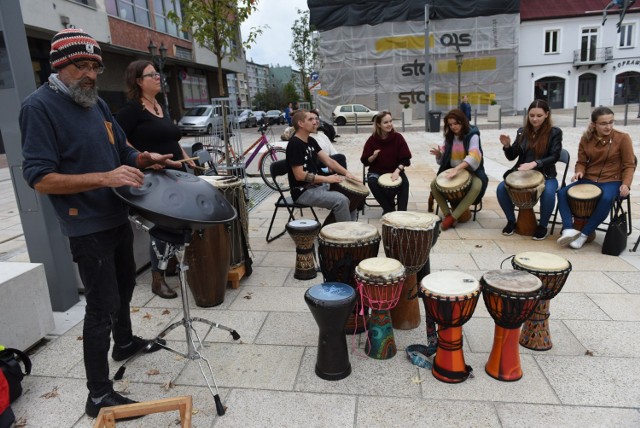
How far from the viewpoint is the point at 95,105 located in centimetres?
228

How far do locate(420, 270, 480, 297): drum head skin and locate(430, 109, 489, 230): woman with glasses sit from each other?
282 centimetres

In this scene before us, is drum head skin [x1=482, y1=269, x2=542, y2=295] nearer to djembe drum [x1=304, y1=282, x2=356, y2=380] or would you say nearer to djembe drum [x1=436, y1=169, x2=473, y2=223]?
djembe drum [x1=304, y1=282, x2=356, y2=380]

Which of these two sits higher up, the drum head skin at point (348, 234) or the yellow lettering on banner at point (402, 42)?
the yellow lettering on banner at point (402, 42)

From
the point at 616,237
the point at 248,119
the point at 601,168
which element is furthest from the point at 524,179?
the point at 248,119

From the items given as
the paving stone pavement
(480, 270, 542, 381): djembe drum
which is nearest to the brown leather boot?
the paving stone pavement

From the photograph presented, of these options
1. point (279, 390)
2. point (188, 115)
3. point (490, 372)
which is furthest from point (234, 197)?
point (188, 115)

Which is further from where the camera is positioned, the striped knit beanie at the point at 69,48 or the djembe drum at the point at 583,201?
the djembe drum at the point at 583,201

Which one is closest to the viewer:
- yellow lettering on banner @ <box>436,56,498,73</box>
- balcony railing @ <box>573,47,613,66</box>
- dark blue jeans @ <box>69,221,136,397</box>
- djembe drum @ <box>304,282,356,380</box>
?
dark blue jeans @ <box>69,221,136,397</box>

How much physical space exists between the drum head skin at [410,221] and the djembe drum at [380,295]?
321mm

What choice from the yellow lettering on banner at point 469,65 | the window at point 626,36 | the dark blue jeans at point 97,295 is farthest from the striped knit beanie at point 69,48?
the window at point 626,36

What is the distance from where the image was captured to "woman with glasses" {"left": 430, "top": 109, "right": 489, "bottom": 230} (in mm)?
5164

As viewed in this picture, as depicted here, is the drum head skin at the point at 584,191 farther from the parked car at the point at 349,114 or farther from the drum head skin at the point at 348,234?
the parked car at the point at 349,114

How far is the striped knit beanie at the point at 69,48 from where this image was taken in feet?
6.63

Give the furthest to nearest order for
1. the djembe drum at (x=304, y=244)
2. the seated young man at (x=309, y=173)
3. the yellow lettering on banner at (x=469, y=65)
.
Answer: the yellow lettering on banner at (x=469, y=65) < the seated young man at (x=309, y=173) < the djembe drum at (x=304, y=244)
